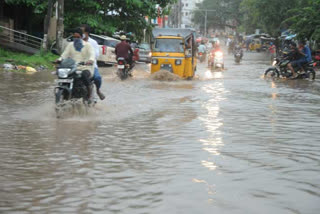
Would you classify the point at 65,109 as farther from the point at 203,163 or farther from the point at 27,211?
the point at 27,211

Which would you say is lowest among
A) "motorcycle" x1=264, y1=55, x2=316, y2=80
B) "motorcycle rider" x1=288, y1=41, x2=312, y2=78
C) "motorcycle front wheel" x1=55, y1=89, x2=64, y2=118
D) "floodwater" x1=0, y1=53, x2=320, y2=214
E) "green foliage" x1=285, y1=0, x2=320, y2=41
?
"floodwater" x1=0, y1=53, x2=320, y2=214

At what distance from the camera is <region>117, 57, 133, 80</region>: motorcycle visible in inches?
795

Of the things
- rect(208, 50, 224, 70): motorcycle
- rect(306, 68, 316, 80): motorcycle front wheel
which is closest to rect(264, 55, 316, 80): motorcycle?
rect(306, 68, 316, 80): motorcycle front wheel

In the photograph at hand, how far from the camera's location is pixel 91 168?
6.37 meters

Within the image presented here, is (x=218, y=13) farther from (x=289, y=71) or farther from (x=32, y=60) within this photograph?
(x=289, y=71)

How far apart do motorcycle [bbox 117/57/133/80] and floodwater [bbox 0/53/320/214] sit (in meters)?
6.36

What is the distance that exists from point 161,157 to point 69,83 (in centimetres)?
381

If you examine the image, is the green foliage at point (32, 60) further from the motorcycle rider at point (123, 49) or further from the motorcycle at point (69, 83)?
the motorcycle at point (69, 83)

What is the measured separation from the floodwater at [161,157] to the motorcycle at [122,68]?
6.36m

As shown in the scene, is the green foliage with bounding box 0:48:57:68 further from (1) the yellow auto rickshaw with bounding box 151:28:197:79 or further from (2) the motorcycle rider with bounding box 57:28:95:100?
(2) the motorcycle rider with bounding box 57:28:95:100

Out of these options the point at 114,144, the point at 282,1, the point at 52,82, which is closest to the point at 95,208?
the point at 114,144

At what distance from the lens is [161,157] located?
7078 millimetres

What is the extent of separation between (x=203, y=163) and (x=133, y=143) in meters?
1.65

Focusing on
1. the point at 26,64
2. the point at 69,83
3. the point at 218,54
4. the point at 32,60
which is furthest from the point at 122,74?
the point at 218,54
